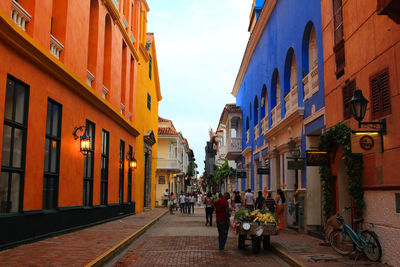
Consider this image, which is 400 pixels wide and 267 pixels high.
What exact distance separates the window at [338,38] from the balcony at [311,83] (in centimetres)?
230

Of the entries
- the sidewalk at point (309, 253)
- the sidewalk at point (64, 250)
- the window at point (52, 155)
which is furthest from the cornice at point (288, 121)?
the window at point (52, 155)

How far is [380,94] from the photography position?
8.72m

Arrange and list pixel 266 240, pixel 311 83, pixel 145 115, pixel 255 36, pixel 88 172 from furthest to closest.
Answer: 1. pixel 145 115
2. pixel 255 36
3. pixel 88 172
4. pixel 311 83
5. pixel 266 240

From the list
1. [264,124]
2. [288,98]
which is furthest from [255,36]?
[288,98]

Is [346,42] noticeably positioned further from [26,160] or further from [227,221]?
[26,160]

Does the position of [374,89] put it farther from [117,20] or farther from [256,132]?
[256,132]

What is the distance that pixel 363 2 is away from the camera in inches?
380

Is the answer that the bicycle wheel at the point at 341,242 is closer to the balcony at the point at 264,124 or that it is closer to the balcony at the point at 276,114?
the balcony at the point at 276,114

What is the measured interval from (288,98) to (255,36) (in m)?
8.79

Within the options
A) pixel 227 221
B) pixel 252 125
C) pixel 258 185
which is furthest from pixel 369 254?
pixel 252 125

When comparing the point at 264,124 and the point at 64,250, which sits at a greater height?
the point at 264,124

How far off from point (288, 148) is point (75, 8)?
10.1 m

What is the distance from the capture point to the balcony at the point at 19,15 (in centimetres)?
1039

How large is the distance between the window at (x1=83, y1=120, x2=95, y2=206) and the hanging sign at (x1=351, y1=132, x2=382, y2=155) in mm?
10656
